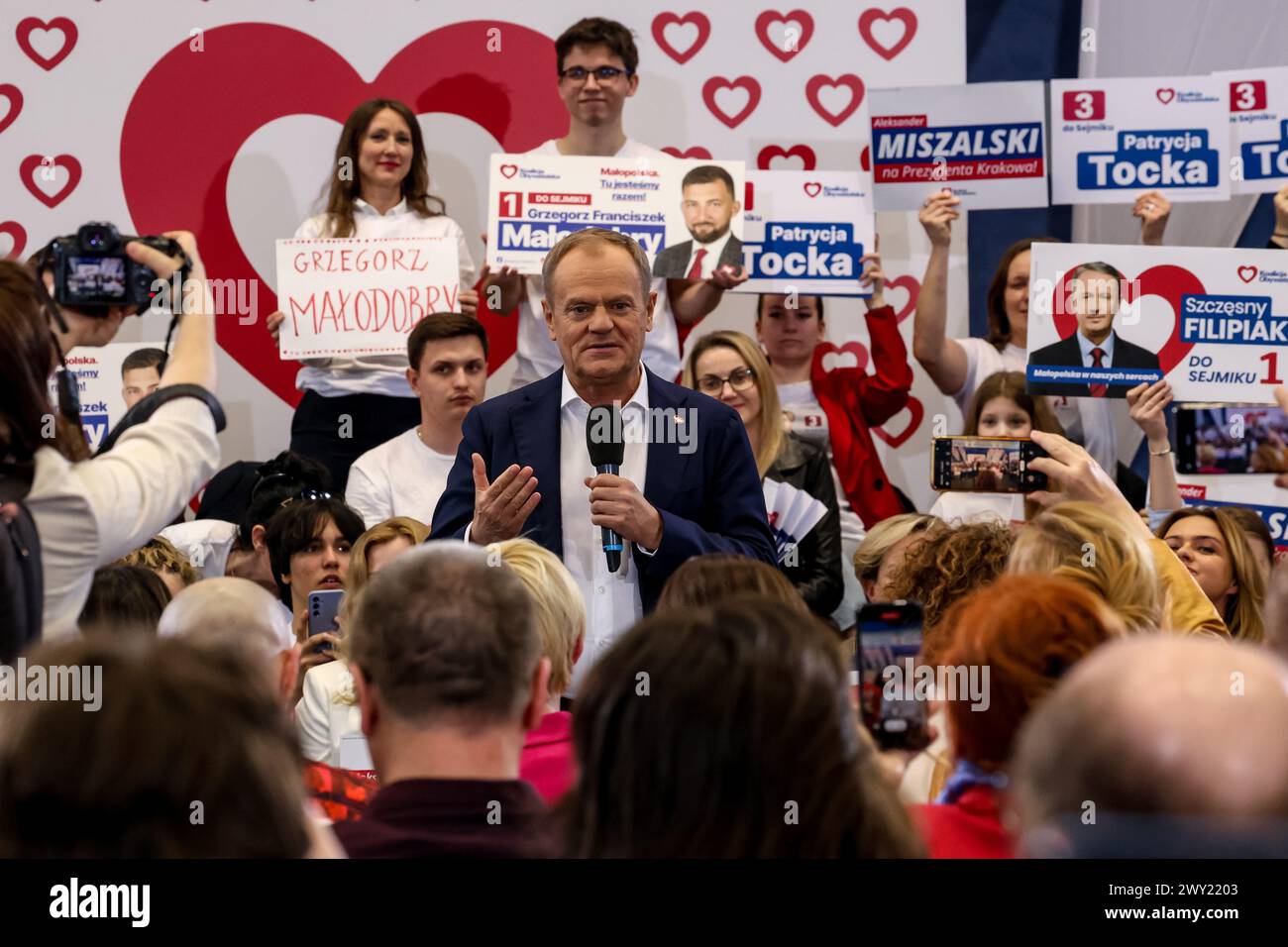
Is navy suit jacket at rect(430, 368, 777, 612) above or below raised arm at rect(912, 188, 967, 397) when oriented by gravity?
below

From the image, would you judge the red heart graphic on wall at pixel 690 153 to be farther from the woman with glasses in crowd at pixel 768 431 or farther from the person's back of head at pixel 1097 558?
the person's back of head at pixel 1097 558

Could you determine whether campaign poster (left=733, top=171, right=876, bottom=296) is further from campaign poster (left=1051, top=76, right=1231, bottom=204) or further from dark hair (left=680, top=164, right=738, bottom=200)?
campaign poster (left=1051, top=76, right=1231, bottom=204)

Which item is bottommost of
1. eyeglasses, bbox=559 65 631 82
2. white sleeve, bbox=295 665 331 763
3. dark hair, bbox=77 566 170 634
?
white sleeve, bbox=295 665 331 763

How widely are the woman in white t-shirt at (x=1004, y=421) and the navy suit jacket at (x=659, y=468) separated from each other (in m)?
1.71

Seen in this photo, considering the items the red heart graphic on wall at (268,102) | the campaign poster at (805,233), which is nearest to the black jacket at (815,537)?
the campaign poster at (805,233)

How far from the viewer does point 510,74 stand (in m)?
6.96

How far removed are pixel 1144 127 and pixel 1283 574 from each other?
159 inches

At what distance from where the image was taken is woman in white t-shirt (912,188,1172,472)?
5777mm

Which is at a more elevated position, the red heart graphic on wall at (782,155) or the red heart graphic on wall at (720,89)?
the red heart graphic on wall at (720,89)

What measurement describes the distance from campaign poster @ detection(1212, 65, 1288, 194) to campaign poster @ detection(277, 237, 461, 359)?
2919mm

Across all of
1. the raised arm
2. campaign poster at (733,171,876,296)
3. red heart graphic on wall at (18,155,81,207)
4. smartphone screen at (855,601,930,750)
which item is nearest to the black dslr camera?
smartphone screen at (855,601,930,750)

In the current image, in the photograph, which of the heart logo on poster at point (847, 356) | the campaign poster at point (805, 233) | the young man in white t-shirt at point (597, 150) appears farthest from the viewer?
the heart logo on poster at point (847, 356)

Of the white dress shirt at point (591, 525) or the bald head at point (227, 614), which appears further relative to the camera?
the white dress shirt at point (591, 525)

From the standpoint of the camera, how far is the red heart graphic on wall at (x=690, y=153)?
→ 6.80 meters
